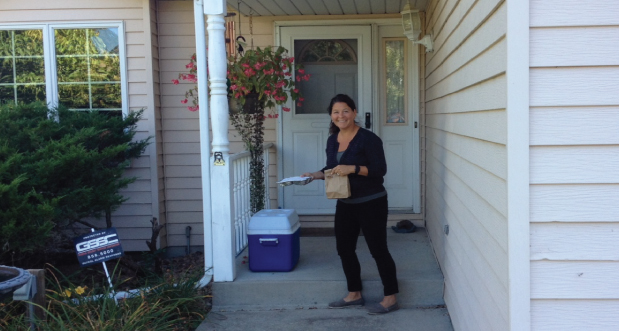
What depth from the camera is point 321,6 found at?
6203mm

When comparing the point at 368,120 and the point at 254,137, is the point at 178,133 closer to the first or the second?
the point at 254,137

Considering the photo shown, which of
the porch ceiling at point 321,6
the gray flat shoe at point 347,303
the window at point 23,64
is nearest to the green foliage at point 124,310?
the gray flat shoe at point 347,303

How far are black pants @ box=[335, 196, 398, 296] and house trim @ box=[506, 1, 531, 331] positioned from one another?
6.28ft

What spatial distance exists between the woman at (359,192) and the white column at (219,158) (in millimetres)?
670

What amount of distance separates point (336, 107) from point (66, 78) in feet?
12.4

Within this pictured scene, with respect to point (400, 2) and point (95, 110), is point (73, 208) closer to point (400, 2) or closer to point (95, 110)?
point (95, 110)

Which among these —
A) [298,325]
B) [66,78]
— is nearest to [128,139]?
[66,78]

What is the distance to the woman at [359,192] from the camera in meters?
4.18

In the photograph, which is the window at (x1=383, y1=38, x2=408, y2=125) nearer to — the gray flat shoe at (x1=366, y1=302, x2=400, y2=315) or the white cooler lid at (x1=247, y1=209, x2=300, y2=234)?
the white cooler lid at (x1=247, y1=209, x2=300, y2=234)

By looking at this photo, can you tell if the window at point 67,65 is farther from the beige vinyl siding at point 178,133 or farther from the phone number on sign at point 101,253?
the phone number on sign at point 101,253

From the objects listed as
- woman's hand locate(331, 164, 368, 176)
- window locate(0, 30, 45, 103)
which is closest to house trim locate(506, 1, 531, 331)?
woman's hand locate(331, 164, 368, 176)

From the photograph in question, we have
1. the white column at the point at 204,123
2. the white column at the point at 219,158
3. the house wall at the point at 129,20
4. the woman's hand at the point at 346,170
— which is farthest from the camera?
the house wall at the point at 129,20

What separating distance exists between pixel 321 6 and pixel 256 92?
1.15m

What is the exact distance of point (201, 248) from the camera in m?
7.02
